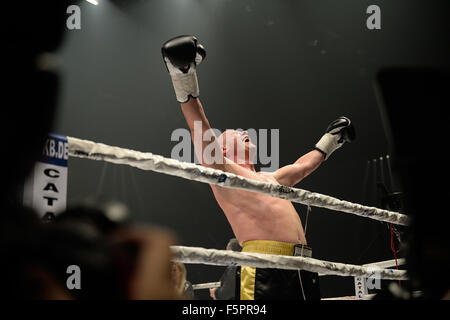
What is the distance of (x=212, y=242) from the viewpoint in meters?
6.04

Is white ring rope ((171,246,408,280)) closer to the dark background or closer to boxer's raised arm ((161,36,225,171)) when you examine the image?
boxer's raised arm ((161,36,225,171))

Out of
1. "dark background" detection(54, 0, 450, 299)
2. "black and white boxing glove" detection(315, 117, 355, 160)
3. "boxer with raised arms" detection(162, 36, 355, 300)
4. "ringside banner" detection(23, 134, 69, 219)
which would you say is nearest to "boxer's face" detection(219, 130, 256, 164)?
"boxer with raised arms" detection(162, 36, 355, 300)

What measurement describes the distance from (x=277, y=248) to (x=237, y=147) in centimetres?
58

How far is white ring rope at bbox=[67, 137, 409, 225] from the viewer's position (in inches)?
44.6

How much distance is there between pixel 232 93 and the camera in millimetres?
5789

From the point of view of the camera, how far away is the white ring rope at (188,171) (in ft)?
3.71

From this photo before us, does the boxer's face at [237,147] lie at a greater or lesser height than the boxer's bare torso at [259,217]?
greater

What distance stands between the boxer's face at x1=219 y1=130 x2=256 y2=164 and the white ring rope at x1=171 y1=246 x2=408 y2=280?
67cm

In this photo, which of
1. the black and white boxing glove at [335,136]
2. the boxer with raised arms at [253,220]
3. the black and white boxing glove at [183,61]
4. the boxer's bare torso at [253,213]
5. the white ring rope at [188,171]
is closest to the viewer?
the white ring rope at [188,171]

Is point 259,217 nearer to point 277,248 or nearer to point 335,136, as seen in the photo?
point 277,248

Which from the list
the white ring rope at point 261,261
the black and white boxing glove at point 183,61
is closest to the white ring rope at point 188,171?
the white ring rope at point 261,261

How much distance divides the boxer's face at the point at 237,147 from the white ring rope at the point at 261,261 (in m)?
0.67

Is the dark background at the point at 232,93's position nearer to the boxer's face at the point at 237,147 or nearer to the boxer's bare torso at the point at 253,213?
the boxer's face at the point at 237,147
